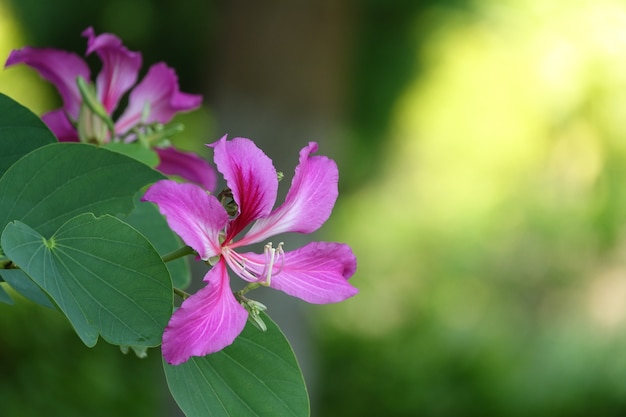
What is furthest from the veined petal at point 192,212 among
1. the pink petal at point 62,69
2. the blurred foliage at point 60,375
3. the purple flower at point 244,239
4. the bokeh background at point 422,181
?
the blurred foliage at point 60,375

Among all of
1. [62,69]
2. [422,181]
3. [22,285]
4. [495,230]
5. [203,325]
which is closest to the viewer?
[203,325]

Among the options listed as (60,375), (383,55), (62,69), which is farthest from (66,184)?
(383,55)

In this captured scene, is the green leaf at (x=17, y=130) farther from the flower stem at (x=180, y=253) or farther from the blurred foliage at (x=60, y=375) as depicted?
the blurred foliage at (x=60, y=375)

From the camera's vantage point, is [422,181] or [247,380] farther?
[422,181]

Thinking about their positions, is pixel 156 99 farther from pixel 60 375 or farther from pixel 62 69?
pixel 60 375

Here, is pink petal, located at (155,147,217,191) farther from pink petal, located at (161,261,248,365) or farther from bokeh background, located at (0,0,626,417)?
bokeh background, located at (0,0,626,417)

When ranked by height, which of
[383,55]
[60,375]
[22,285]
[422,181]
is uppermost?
[383,55]

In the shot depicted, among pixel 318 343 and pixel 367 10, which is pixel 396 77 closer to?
pixel 367 10
